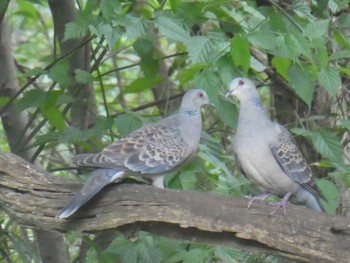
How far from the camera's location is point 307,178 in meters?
4.20

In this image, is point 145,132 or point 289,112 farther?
point 289,112

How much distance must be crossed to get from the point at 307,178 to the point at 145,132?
2.37 ft

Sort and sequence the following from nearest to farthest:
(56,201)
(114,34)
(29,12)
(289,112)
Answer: (56,201) < (114,34) < (289,112) < (29,12)

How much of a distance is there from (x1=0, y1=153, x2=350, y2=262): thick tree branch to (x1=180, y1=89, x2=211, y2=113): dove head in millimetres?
743

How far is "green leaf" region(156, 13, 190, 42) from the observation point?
3996 millimetres

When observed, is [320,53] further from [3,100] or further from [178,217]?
[3,100]

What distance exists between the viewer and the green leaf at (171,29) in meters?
4.00

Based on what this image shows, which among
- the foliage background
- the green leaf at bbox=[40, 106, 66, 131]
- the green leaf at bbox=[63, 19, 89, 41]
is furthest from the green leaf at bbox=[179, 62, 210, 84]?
the green leaf at bbox=[40, 106, 66, 131]

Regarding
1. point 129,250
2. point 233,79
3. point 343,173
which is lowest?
point 129,250

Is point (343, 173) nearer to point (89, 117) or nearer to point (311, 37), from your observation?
point (311, 37)

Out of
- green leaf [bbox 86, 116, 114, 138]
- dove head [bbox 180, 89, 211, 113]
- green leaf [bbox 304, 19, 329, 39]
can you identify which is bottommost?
green leaf [bbox 86, 116, 114, 138]

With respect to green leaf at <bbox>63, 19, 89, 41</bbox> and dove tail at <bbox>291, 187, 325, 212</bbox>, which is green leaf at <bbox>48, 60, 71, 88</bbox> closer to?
green leaf at <bbox>63, 19, 89, 41</bbox>

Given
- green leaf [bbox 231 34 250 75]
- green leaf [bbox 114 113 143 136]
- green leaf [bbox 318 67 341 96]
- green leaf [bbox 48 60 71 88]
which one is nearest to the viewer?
green leaf [bbox 231 34 250 75]

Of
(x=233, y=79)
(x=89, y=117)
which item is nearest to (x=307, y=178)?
(x=233, y=79)
